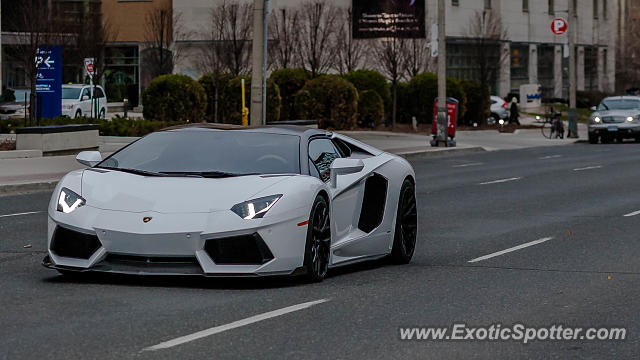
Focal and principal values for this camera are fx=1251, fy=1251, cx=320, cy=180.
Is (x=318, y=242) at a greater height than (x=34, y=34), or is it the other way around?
(x=34, y=34)

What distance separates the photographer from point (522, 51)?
90938mm

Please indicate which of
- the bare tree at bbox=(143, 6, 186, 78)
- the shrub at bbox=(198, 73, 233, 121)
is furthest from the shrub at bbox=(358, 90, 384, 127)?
the bare tree at bbox=(143, 6, 186, 78)

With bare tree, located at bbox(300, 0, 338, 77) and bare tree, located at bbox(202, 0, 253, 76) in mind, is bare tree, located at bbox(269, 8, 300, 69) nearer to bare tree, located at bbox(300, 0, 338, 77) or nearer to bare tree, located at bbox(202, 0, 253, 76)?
bare tree, located at bbox(300, 0, 338, 77)

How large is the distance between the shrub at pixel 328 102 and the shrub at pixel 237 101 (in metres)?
1.69

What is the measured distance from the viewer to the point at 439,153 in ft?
125

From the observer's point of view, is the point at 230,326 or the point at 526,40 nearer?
the point at 230,326

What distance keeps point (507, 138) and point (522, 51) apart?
40.2m

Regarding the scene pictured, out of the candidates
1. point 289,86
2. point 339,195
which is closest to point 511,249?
point 339,195

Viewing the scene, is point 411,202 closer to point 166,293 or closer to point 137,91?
point 166,293

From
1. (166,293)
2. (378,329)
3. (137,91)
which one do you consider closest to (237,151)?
(166,293)

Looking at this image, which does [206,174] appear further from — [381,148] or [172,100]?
[172,100]

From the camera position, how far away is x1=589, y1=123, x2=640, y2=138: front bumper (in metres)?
47.5

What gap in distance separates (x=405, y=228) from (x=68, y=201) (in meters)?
3.58

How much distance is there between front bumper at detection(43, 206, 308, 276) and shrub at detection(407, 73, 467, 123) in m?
48.9
